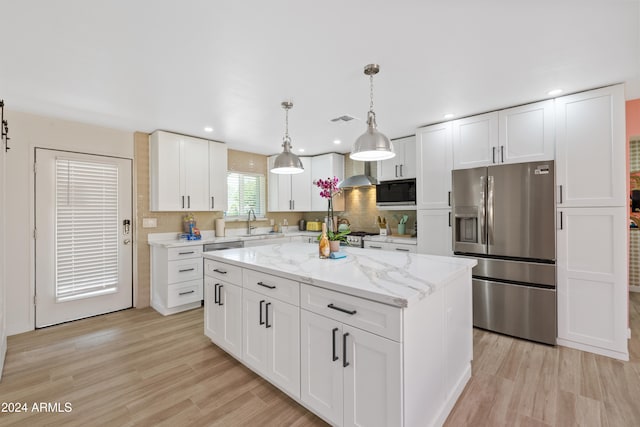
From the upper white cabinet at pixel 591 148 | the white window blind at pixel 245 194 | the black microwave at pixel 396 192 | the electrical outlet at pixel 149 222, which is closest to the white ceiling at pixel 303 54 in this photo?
the upper white cabinet at pixel 591 148

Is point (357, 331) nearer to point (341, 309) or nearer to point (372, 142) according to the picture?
point (341, 309)

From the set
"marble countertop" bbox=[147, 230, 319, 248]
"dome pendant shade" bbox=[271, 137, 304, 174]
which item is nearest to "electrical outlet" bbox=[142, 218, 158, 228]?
"marble countertop" bbox=[147, 230, 319, 248]

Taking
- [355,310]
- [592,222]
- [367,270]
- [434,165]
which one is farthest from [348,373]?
[434,165]

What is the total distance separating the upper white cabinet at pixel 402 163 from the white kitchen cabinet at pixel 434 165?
329 mm

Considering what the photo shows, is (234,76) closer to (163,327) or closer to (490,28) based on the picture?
(490,28)

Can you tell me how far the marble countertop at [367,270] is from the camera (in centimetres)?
142

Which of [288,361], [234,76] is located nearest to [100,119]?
[234,76]

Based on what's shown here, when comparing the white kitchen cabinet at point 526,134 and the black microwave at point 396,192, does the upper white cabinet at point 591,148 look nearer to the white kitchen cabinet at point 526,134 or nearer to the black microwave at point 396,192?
the white kitchen cabinet at point 526,134

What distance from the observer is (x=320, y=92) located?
8.75ft

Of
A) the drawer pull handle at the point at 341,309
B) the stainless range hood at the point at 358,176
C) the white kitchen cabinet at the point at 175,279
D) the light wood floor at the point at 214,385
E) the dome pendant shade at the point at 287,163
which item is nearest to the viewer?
the drawer pull handle at the point at 341,309

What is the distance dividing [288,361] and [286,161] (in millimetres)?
1671

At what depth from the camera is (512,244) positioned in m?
2.93

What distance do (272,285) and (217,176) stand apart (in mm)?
2990

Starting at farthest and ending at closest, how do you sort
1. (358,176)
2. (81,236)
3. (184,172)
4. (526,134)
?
1. (358,176)
2. (184,172)
3. (81,236)
4. (526,134)
